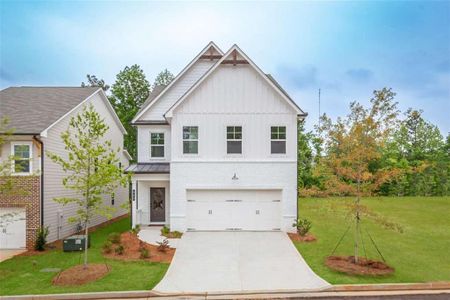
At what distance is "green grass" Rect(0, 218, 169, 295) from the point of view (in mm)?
9914

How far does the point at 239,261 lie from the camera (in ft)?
40.9

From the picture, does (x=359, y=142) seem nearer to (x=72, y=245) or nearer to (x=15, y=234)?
(x=72, y=245)

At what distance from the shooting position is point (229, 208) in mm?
17734

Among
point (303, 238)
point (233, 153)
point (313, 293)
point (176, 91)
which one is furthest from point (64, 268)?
point (176, 91)

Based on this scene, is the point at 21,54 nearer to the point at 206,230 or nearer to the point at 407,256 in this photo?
the point at 206,230

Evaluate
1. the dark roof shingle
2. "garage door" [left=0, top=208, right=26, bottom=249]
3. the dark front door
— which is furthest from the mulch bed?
the dark roof shingle

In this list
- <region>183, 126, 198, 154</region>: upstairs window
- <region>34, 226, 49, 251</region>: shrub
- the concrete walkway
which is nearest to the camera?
the concrete walkway

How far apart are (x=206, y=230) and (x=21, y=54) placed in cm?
3218

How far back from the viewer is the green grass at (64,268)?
991 centimetres

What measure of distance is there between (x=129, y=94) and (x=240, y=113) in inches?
921

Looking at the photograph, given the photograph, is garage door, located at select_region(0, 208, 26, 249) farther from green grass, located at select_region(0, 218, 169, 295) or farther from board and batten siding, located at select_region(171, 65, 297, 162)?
board and batten siding, located at select_region(171, 65, 297, 162)

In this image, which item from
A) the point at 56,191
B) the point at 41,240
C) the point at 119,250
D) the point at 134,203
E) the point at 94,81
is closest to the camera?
the point at 119,250

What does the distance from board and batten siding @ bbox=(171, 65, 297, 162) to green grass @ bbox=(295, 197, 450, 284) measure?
4.54 m

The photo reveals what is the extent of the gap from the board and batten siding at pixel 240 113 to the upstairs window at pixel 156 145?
2.86 meters
